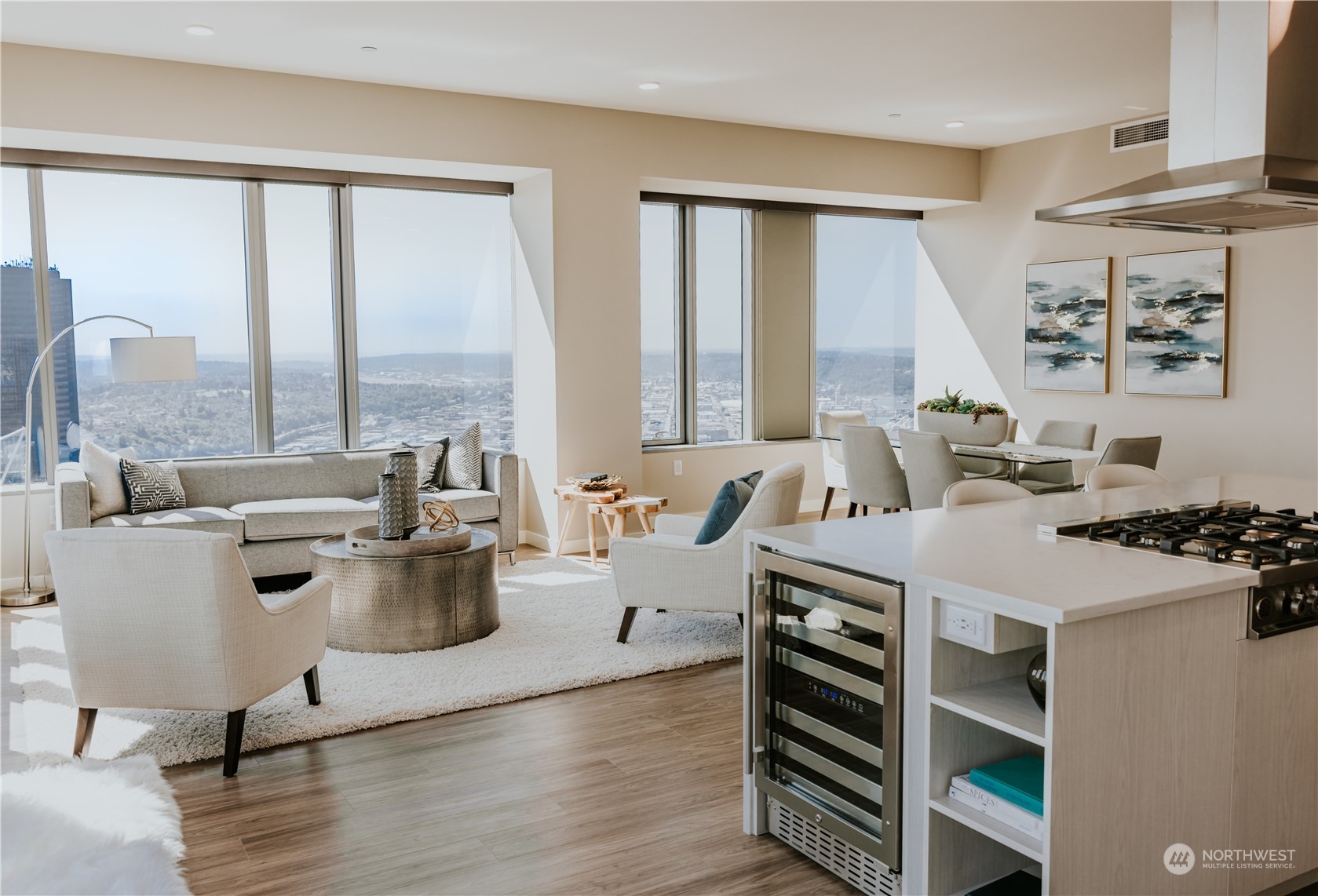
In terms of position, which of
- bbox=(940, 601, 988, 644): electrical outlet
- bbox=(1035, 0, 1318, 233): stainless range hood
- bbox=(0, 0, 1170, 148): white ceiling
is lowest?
bbox=(940, 601, 988, 644): electrical outlet

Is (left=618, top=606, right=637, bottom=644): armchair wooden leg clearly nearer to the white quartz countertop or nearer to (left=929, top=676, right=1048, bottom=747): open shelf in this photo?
the white quartz countertop

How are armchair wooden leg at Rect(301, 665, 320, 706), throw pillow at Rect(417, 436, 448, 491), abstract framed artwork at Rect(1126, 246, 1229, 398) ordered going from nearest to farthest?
1. armchair wooden leg at Rect(301, 665, 320, 706)
2. throw pillow at Rect(417, 436, 448, 491)
3. abstract framed artwork at Rect(1126, 246, 1229, 398)

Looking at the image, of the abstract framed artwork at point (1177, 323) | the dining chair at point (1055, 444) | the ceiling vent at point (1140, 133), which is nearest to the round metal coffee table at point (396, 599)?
the dining chair at point (1055, 444)

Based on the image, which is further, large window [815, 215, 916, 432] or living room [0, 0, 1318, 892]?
large window [815, 215, 916, 432]

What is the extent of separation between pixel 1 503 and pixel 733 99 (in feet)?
16.0

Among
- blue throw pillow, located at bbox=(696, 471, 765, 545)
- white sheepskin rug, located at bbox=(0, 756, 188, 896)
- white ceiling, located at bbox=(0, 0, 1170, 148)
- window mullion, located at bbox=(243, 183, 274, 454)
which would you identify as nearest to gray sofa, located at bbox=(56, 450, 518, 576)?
window mullion, located at bbox=(243, 183, 274, 454)

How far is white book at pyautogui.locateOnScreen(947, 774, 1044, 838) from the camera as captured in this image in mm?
2123

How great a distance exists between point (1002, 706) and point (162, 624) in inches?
98.2

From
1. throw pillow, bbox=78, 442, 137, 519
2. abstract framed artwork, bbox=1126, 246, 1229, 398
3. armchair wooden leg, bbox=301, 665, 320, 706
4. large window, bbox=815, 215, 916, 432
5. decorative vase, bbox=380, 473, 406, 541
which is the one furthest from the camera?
large window, bbox=815, 215, 916, 432

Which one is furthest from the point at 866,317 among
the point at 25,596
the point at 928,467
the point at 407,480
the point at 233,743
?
the point at 233,743

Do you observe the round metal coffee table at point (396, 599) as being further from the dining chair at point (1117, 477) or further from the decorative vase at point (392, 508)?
the dining chair at point (1117, 477)

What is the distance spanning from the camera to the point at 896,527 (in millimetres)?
2908

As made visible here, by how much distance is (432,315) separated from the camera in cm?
705

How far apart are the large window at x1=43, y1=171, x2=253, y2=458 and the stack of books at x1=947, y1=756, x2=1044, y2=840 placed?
5.22 metres
